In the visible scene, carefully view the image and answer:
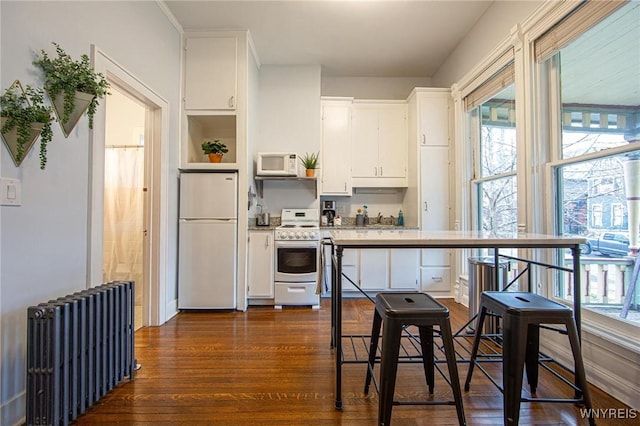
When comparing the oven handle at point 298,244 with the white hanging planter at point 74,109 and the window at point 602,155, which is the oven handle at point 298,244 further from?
the window at point 602,155

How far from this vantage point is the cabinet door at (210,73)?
127 inches

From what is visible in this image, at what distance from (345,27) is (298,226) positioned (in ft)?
7.52

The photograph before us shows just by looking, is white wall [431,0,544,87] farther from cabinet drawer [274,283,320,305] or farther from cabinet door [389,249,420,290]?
cabinet drawer [274,283,320,305]

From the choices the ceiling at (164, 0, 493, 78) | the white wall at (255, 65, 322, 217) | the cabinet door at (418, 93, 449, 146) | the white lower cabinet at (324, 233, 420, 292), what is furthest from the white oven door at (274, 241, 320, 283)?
the ceiling at (164, 0, 493, 78)

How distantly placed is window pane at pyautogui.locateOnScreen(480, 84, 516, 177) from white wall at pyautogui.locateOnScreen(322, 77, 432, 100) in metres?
1.41

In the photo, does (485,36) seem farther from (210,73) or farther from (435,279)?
(210,73)

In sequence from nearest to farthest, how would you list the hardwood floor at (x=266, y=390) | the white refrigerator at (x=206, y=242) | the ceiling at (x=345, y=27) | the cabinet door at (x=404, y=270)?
1. the hardwood floor at (x=266, y=390)
2. the ceiling at (x=345, y=27)
3. the white refrigerator at (x=206, y=242)
4. the cabinet door at (x=404, y=270)

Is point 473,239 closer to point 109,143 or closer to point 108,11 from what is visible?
point 108,11

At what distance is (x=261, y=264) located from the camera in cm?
341

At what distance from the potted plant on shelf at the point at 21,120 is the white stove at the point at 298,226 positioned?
88.8 inches

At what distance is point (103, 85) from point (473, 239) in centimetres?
232

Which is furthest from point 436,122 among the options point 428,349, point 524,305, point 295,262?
point 428,349

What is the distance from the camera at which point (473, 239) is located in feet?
5.26

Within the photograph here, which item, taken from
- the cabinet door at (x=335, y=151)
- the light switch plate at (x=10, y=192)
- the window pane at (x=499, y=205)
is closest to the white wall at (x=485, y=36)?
the window pane at (x=499, y=205)
